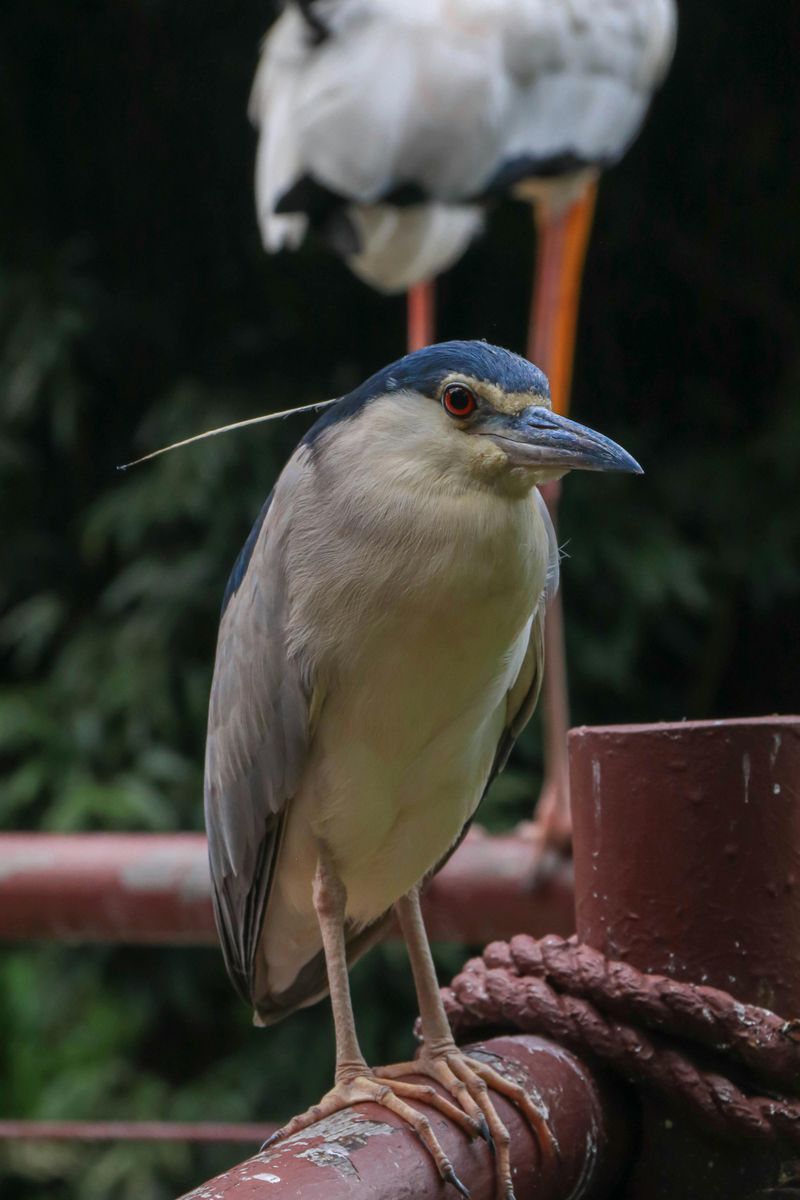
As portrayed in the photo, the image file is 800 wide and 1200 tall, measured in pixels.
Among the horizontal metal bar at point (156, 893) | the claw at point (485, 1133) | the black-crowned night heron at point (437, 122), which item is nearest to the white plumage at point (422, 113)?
the black-crowned night heron at point (437, 122)

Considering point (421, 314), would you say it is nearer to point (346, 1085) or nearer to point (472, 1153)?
point (346, 1085)

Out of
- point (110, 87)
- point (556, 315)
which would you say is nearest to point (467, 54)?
point (556, 315)

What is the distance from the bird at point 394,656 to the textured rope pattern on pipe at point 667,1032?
0.06 metres

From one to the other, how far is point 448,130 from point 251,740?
1.69m

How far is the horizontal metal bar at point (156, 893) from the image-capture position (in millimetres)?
1738

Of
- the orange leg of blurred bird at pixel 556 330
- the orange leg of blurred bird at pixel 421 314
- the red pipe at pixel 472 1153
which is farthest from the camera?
the orange leg of blurred bird at pixel 421 314

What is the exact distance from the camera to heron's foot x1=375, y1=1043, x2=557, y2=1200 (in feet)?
2.87

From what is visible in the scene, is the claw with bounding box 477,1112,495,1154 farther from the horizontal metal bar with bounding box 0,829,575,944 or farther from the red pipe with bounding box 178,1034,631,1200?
the horizontal metal bar with bounding box 0,829,575,944

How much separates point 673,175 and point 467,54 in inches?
58.9

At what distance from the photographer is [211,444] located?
3.10 meters

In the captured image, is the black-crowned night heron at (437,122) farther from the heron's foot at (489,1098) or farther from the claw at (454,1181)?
the claw at (454,1181)

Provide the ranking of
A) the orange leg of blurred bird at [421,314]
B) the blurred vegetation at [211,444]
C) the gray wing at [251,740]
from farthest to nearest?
the blurred vegetation at [211,444] < the orange leg of blurred bird at [421,314] < the gray wing at [251,740]

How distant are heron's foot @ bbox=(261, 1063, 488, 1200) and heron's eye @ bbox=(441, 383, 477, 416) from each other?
0.43 meters

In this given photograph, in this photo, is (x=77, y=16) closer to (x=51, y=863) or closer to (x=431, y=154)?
(x=431, y=154)
